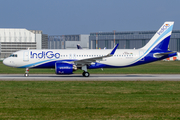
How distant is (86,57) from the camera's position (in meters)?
35.8

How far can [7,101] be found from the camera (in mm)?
16672

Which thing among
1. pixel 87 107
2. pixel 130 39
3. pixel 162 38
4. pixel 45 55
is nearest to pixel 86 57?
pixel 45 55

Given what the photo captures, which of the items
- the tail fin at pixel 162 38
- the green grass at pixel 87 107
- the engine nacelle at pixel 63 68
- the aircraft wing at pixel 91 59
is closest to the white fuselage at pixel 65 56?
the aircraft wing at pixel 91 59

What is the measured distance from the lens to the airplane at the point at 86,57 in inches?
1352

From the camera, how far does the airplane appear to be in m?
34.3

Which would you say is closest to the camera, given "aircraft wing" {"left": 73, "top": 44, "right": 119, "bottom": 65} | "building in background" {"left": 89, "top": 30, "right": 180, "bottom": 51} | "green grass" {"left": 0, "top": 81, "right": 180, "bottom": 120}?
"green grass" {"left": 0, "top": 81, "right": 180, "bottom": 120}

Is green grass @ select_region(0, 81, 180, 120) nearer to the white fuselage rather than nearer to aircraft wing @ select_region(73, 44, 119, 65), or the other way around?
aircraft wing @ select_region(73, 44, 119, 65)

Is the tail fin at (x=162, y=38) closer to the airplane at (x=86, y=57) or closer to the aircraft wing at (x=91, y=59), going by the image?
the airplane at (x=86, y=57)

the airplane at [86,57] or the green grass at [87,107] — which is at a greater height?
the airplane at [86,57]

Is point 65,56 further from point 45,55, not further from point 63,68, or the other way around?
point 63,68

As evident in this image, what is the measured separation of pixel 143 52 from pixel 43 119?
26.8 metres

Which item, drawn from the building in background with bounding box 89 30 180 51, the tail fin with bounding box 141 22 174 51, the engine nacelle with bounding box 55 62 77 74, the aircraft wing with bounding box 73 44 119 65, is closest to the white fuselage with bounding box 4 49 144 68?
the aircraft wing with bounding box 73 44 119 65

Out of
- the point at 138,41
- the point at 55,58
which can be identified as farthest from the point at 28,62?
the point at 138,41

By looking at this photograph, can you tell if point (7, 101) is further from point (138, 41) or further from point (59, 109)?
point (138, 41)
